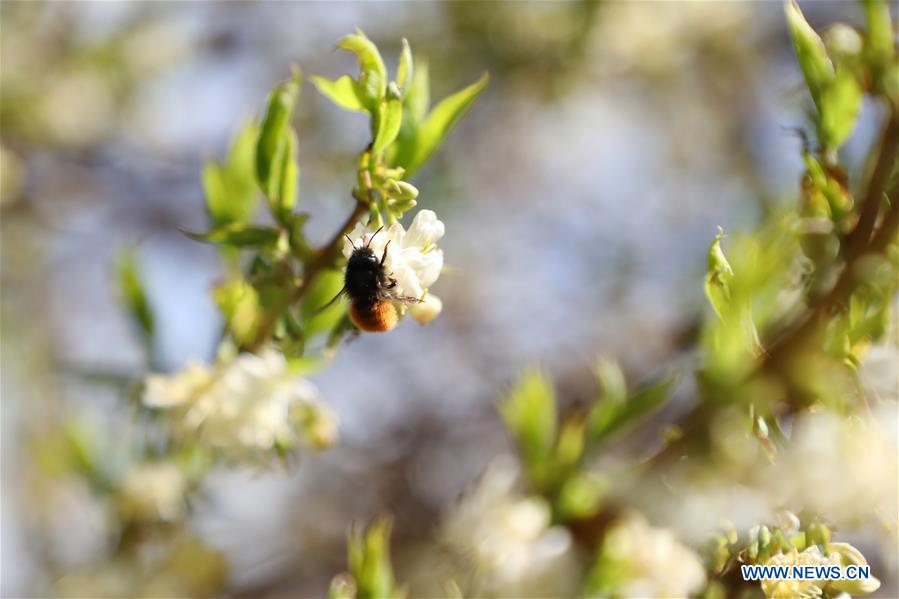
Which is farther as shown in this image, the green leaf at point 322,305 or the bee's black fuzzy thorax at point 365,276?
the green leaf at point 322,305

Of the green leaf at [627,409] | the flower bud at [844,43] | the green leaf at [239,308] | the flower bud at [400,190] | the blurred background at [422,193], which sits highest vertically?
the flower bud at [400,190]

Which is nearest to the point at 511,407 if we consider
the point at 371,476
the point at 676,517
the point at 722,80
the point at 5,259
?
the point at 676,517

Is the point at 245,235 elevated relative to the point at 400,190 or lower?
lower

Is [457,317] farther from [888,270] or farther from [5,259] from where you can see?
[888,270]

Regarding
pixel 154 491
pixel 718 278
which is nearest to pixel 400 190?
pixel 718 278

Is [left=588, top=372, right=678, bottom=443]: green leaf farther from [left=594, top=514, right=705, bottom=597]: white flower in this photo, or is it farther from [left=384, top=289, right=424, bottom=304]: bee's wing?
[left=384, top=289, right=424, bottom=304]: bee's wing

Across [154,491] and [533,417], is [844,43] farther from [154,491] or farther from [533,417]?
[154,491]

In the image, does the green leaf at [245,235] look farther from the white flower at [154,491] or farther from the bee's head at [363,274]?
the white flower at [154,491]

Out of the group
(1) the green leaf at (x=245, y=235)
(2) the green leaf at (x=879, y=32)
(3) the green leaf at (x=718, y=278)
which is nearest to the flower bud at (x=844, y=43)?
(2) the green leaf at (x=879, y=32)

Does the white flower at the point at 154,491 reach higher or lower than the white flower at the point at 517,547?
higher
